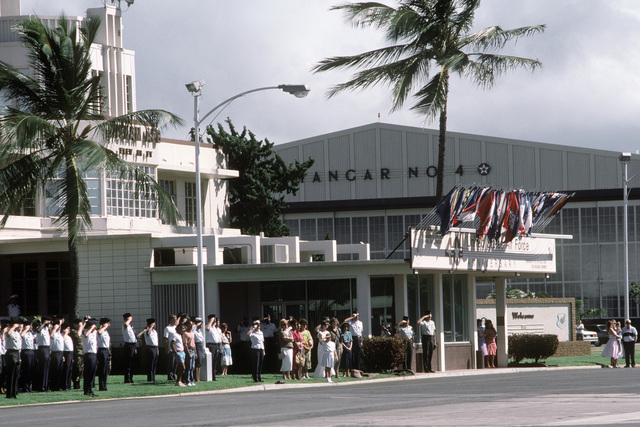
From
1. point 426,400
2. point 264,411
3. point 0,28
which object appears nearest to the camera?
point 264,411

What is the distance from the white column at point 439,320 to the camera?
32562 mm

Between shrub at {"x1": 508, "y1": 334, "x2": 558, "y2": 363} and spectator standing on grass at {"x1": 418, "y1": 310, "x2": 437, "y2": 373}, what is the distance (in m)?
6.90

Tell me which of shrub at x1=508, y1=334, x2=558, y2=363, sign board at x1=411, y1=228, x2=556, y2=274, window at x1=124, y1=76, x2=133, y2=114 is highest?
window at x1=124, y1=76, x2=133, y2=114

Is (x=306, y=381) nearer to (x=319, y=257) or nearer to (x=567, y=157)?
(x=319, y=257)

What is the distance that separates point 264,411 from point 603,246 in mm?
43713

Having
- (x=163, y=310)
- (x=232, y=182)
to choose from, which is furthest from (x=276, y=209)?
(x=163, y=310)

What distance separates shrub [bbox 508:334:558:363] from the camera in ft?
119

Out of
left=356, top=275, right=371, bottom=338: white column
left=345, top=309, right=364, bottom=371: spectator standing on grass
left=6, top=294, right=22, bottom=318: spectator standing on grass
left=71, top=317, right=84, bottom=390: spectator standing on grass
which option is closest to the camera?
left=71, top=317, right=84, bottom=390: spectator standing on grass

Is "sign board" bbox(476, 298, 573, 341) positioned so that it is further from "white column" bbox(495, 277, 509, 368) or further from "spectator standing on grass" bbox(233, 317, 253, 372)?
"spectator standing on grass" bbox(233, 317, 253, 372)

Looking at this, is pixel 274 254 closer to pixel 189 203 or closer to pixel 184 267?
pixel 184 267

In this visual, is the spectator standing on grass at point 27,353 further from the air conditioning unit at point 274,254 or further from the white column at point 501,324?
the white column at point 501,324

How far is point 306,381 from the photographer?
87.7 ft

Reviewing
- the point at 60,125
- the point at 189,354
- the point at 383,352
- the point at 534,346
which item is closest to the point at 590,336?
the point at 534,346

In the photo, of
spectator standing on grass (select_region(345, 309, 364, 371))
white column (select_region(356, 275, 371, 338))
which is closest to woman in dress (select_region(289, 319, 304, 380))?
spectator standing on grass (select_region(345, 309, 364, 371))
